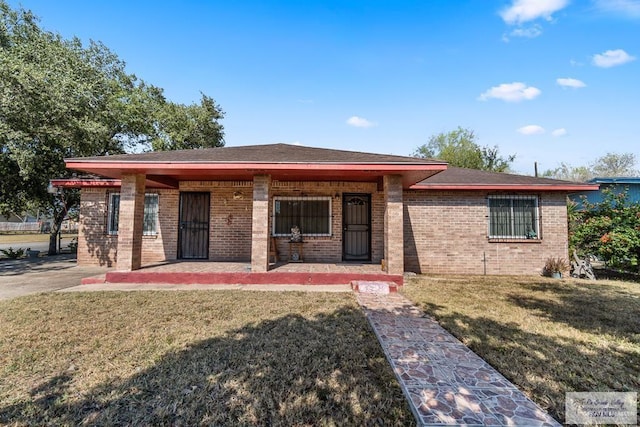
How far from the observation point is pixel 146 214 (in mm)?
9227

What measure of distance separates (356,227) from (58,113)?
10531mm

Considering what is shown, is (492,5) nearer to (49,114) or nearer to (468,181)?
(468,181)

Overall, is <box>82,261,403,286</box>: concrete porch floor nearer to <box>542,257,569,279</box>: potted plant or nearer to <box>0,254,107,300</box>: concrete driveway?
<box>0,254,107,300</box>: concrete driveway

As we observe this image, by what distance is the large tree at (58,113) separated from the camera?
29.2 feet

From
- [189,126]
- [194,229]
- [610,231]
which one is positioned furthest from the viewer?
[189,126]

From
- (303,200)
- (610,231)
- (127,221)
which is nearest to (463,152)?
(610,231)

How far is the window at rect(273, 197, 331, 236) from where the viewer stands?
891 cm

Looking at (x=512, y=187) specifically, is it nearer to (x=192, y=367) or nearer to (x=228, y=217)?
(x=228, y=217)

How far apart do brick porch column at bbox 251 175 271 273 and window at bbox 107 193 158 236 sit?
14.4ft

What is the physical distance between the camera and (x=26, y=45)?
11055mm

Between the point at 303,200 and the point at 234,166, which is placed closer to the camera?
the point at 234,166

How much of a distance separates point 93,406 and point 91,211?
30.6 ft

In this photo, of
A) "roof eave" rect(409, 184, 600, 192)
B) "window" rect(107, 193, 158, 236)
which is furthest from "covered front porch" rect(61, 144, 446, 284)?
"roof eave" rect(409, 184, 600, 192)

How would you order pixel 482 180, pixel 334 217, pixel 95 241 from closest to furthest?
pixel 482 180, pixel 334 217, pixel 95 241
